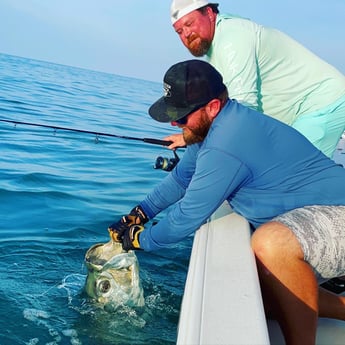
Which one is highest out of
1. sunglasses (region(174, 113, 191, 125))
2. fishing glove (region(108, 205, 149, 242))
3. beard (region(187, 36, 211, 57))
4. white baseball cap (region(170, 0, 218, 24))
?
white baseball cap (region(170, 0, 218, 24))

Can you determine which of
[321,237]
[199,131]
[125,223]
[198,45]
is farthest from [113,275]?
[198,45]

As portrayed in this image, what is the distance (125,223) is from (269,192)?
3.62 ft

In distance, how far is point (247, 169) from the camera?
90.4 inches

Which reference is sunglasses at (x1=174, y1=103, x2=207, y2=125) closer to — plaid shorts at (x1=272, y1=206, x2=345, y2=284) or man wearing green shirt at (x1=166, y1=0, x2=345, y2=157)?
plaid shorts at (x1=272, y1=206, x2=345, y2=284)

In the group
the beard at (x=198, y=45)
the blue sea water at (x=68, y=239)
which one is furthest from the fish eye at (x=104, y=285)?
the beard at (x=198, y=45)

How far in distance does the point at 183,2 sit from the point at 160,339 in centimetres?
228

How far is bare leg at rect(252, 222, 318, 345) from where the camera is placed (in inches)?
83.7

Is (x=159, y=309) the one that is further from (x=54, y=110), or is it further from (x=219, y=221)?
(x=54, y=110)

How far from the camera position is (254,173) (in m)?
2.33

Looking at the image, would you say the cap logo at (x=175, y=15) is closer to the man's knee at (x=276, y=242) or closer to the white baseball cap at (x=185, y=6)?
the white baseball cap at (x=185, y=6)

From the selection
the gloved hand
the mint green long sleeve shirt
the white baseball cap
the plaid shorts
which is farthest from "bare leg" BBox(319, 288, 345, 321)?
the white baseball cap

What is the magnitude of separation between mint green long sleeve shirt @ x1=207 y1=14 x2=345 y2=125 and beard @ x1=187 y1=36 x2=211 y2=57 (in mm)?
44

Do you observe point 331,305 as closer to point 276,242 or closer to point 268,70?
point 276,242

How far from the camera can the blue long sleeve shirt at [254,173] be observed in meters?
2.27
